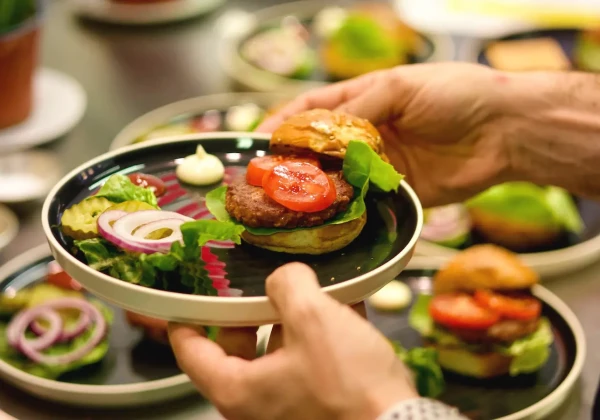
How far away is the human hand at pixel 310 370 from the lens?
106 centimetres

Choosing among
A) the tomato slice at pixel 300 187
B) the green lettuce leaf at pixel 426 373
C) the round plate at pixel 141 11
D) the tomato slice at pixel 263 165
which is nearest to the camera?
the tomato slice at pixel 300 187

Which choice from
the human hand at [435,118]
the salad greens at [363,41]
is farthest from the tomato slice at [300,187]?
the salad greens at [363,41]

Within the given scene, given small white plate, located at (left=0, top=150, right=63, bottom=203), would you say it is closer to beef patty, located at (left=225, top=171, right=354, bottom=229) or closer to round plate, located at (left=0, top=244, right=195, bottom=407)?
round plate, located at (left=0, top=244, right=195, bottom=407)

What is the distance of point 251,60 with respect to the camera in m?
3.24

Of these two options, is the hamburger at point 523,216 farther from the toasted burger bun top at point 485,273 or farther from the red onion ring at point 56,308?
the red onion ring at point 56,308

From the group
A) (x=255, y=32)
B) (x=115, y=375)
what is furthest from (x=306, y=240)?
(x=255, y=32)

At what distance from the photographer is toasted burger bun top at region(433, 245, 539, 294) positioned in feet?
6.57

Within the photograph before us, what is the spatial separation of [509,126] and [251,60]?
155 centimetres

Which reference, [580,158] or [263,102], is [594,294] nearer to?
[580,158]

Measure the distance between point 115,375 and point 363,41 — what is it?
6.24 ft

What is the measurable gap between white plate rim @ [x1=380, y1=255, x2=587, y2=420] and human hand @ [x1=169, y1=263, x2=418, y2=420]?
702 millimetres

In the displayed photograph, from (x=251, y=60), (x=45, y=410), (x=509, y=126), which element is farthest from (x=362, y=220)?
(x=251, y=60)

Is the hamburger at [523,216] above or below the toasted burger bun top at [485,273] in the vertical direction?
below

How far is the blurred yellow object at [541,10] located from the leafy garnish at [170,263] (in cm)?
290
